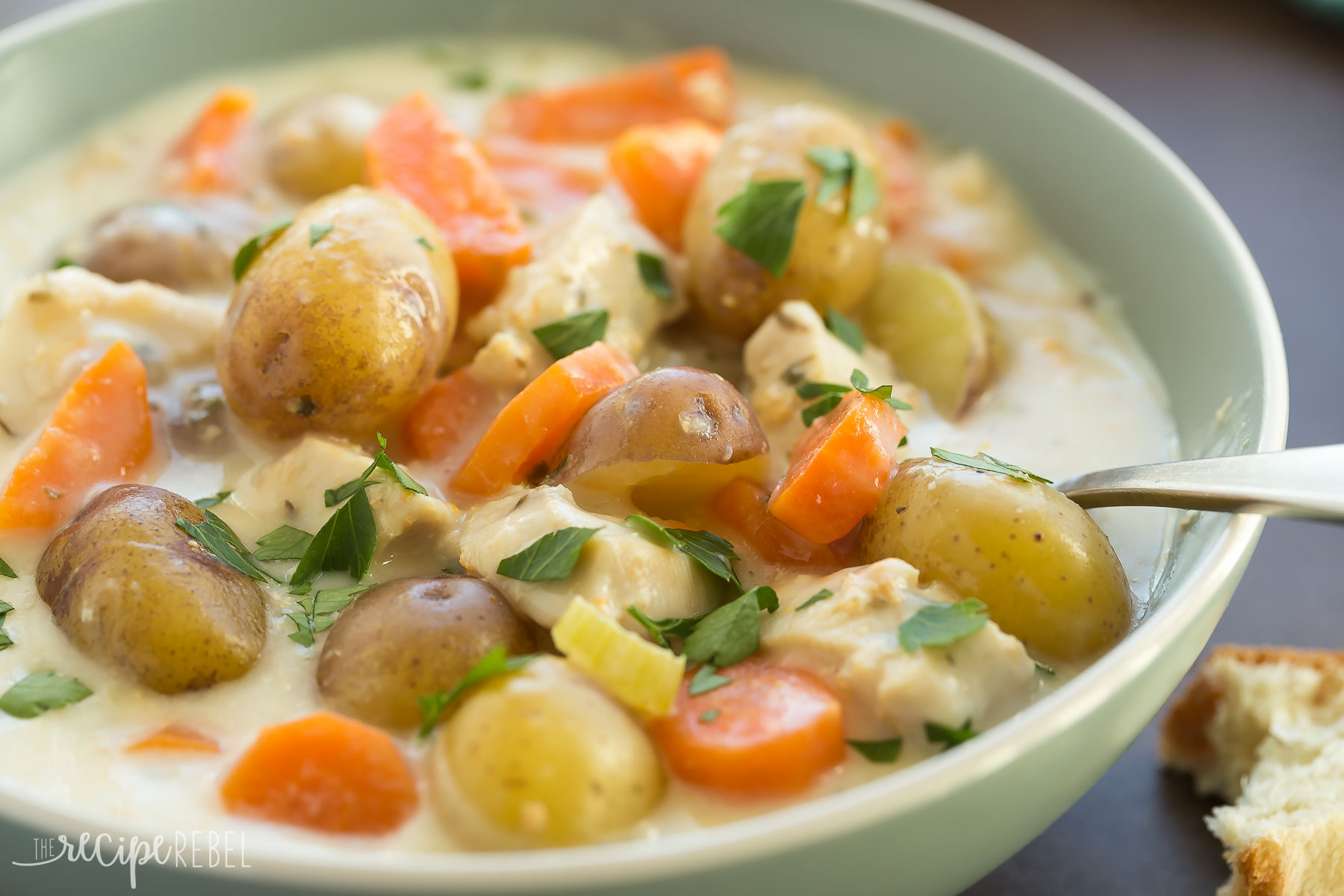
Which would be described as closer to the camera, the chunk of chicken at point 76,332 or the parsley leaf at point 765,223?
the chunk of chicken at point 76,332

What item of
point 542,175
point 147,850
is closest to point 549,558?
point 147,850

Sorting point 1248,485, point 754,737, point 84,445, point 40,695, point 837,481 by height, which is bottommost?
point 40,695

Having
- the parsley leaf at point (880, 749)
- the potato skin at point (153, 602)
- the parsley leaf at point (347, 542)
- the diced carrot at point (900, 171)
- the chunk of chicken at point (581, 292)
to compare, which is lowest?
the potato skin at point (153, 602)

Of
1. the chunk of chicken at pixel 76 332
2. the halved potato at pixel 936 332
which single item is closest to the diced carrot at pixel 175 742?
the chunk of chicken at pixel 76 332

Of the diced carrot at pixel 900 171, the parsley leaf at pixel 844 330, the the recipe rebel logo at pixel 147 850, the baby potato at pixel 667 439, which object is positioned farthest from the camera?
the diced carrot at pixel 900 171

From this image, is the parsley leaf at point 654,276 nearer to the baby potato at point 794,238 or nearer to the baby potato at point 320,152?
the baby potato at point 794,238

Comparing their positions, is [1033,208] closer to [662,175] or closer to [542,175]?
[662,175]
